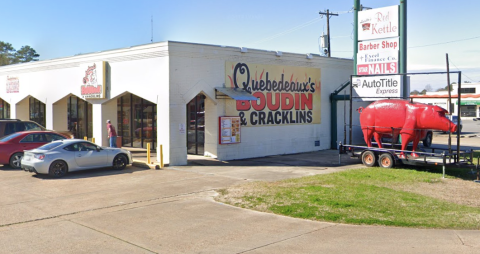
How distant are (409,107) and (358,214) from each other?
868 cm

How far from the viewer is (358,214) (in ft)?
33.9

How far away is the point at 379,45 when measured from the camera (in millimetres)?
21703

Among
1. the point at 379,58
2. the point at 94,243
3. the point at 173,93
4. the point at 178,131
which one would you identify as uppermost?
the point at 379,58

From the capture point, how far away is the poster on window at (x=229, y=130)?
20438 mm

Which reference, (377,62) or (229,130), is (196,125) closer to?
(229,130)

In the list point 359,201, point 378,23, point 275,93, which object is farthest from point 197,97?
point 359,201

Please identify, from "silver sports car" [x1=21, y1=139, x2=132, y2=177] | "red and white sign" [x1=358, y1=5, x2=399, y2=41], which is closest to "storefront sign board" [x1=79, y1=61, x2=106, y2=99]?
"silver sports car" [x1=21, y1=139, x2=132, y2=177]

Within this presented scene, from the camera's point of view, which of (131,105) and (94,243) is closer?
(94,243)

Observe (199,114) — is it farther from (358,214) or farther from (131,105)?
(358,214)

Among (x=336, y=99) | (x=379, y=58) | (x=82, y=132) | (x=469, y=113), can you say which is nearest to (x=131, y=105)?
(x=82, y=132)

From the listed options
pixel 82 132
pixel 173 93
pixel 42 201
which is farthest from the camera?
pixel 82 132

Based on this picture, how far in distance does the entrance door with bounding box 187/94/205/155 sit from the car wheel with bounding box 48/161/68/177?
6794 mm

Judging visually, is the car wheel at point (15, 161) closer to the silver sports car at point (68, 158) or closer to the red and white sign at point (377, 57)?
the silver sports car at point (68, 158)

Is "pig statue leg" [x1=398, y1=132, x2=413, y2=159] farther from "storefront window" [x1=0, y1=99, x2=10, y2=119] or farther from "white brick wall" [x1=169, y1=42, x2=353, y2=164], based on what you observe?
"storefront window" [x1=0, y1=99, x2=10, y2=119]
